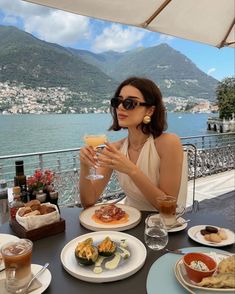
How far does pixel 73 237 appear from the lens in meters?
1.26

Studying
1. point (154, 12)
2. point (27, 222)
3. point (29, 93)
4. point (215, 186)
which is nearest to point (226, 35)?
point (154, 12)

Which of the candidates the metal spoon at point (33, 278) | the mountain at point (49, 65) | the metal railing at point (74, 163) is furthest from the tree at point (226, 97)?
the metal spoon at point (33, 278)

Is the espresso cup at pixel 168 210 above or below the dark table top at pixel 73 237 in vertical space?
above

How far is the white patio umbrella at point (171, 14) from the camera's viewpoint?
5.99 feet

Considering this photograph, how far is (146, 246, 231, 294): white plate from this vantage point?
Result: 0.85m

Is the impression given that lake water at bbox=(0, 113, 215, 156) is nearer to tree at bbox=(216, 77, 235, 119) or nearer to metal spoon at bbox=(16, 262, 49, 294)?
metal spoon at bbox=(16, 262, 49, 294)

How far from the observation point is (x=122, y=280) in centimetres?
93

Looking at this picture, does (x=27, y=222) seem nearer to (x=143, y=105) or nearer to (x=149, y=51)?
(x=143, y=105)

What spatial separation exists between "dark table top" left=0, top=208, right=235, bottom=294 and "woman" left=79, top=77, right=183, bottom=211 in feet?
0.68

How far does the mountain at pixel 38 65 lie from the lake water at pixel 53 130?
116cm

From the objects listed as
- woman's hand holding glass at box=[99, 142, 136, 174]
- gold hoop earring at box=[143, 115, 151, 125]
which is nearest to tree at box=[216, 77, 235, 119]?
gold hoop earring at box=[143, 115, 151, 125]

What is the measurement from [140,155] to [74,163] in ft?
8.74

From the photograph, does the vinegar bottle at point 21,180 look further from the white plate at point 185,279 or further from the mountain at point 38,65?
the mountain at point 38,65

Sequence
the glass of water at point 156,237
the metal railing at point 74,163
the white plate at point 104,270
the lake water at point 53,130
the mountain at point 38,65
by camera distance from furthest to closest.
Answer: the mountain at point 38,65, the metal railing at point 74,163, the lake water at point 53,130, the glass of water at point 156,237, the white plate at point 104,270
